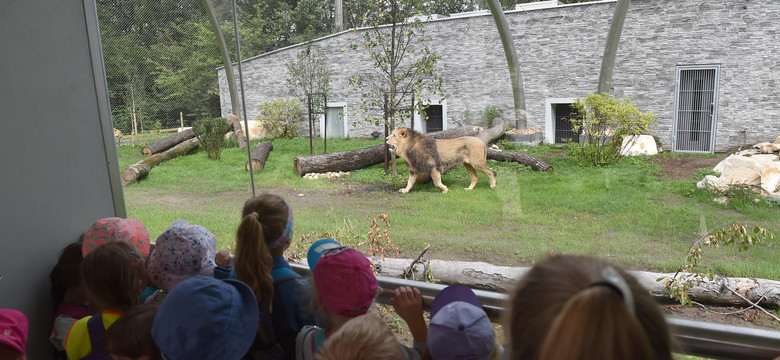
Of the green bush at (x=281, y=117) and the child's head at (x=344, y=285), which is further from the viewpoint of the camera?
the green bush at (x=281, y=117)

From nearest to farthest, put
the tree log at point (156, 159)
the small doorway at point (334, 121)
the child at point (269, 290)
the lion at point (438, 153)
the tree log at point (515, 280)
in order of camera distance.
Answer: the child at point (269, 290), the tree log at point (515, 280), the lion at point (438, 153), the small doorway at point (334, 121), the tree log at point (156, 159)

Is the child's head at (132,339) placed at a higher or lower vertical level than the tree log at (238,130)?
lower

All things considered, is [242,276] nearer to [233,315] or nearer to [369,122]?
[233,315]

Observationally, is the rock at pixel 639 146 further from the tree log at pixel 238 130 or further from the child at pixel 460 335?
the tree log at pixel 238 130

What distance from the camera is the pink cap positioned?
1129 mm

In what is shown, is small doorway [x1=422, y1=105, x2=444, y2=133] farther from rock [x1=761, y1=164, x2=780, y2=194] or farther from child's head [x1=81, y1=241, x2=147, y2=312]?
child's head [x1=81, y1=241, x2=147, y2=312]

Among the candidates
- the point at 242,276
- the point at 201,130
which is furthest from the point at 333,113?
the point at 242,276

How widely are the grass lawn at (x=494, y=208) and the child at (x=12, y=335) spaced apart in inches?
58.2

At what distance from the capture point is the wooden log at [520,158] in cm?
218

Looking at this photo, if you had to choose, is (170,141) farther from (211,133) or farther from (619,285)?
(619,285)

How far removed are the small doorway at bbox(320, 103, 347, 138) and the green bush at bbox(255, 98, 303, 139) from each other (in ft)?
0.45

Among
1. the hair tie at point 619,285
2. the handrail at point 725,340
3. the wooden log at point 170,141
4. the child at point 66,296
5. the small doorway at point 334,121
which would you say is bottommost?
the child at point 66,296

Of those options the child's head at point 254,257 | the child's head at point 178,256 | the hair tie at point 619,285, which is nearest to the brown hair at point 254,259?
the child's head at point 254,257

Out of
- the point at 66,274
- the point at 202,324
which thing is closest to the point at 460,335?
the point at 202,324
